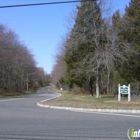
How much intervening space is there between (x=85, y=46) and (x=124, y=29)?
207 inches

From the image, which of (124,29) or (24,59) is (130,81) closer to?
(124,29)

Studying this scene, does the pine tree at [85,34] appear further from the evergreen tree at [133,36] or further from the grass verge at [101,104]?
the grass verge at [101,104]

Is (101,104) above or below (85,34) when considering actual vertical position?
below

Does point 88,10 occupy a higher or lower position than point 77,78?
higher

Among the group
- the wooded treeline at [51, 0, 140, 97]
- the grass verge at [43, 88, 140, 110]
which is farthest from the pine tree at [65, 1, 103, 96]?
the grass verge at [43, 88, 140, 110]

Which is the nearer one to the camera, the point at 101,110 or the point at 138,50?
the point at 101,110

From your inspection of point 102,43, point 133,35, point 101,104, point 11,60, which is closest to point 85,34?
point 102,43

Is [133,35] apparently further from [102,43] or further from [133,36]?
[102,43]

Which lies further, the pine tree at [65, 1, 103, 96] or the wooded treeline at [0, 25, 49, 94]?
the wooded treeline at [0, 25, 49, 94]

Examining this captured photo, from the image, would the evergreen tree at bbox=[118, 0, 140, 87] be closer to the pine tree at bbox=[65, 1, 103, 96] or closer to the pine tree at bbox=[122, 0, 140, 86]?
the pine tree at bbox=[122, 0, 140, 86]

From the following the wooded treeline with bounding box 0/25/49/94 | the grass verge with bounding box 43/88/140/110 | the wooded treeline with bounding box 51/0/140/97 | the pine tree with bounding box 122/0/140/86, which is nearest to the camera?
the grass verge with bounding box 43/88/140/110

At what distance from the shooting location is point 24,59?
71812 millimetres

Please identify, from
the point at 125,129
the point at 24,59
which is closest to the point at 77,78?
the point at 125,129

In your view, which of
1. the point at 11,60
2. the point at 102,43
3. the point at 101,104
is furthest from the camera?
the point at 11,60
